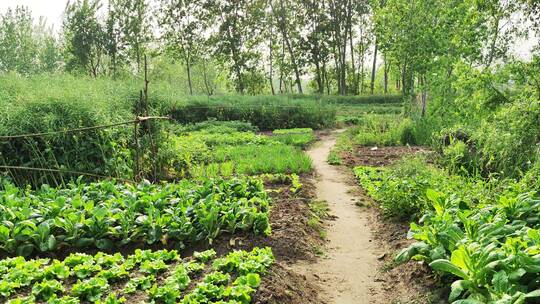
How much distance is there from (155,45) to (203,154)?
28146mm

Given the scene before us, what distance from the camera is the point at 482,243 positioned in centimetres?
338

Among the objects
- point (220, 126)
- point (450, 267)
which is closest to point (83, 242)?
point (450, 267)

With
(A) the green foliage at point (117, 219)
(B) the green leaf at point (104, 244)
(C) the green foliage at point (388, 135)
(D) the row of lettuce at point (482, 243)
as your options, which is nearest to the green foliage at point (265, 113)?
(C) the green foliage at point (388, 135)

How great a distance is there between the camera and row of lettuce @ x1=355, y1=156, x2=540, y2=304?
280 centimetres

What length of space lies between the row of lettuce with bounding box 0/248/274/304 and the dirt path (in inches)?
29.8

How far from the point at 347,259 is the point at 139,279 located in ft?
8.42

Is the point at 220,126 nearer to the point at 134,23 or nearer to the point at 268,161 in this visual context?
the point at 268,161

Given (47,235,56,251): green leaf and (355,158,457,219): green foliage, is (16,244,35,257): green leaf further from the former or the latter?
(355,158,457,219): green foliage

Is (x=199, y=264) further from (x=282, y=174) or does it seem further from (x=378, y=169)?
(x=378, y=169)

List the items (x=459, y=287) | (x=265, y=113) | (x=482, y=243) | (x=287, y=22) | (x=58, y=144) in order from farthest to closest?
(x=287, y=22)
(x=265, y=113)
(x=58, y=144)
(x=482, y=243)
(x=459, y=287)

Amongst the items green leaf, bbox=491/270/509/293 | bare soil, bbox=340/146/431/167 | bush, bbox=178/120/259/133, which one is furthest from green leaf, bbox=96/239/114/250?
bush, bbox=178/120/259/133

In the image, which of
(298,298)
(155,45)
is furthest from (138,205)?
(155,45)

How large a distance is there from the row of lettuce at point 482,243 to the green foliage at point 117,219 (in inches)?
81.9

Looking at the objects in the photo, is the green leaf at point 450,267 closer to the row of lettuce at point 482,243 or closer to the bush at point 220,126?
the row of lettuce at point 482,243
